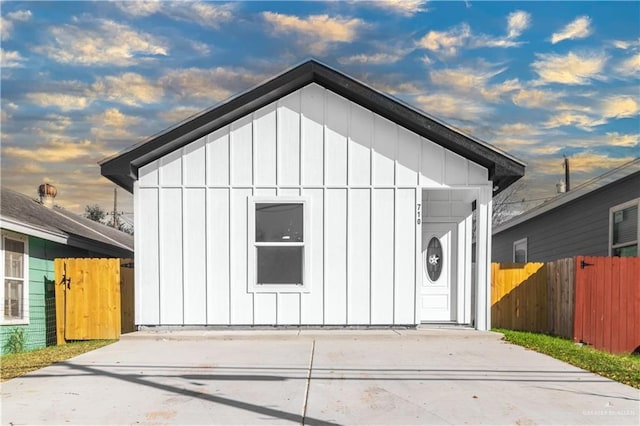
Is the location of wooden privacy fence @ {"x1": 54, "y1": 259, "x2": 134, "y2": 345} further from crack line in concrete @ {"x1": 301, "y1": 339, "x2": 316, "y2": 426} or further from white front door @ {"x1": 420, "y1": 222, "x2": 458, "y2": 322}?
white front door @ {"x1": 420, "y1": 222, "x2": 458, "y2": 322}

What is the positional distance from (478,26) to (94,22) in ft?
44.0

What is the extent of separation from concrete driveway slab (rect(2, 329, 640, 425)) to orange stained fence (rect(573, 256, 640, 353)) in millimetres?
2796

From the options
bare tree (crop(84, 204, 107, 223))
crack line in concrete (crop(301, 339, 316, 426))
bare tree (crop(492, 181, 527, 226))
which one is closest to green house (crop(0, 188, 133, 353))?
crack line in concrete (crop(301, 339, 316, 426))

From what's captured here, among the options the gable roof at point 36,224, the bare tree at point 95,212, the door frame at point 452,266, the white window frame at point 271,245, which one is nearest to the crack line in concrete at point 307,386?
the white window frame at point 271,245

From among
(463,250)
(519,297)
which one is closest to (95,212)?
(519,297)

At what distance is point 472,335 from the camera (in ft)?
30.2

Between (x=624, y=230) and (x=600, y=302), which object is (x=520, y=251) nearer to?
(x=624, y=230)

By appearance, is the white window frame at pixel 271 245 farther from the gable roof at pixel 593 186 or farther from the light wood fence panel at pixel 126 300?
the gable roof at pixel 593 186

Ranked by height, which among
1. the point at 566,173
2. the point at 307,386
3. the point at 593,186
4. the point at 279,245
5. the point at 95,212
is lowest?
the point at 307,386

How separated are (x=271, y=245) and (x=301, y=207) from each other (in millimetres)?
833

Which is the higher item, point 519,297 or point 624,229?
point 624,229

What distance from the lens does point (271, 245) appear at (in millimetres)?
9664

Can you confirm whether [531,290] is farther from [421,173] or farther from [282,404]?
[282,404]

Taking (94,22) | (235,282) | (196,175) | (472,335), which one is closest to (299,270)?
(235,282)
